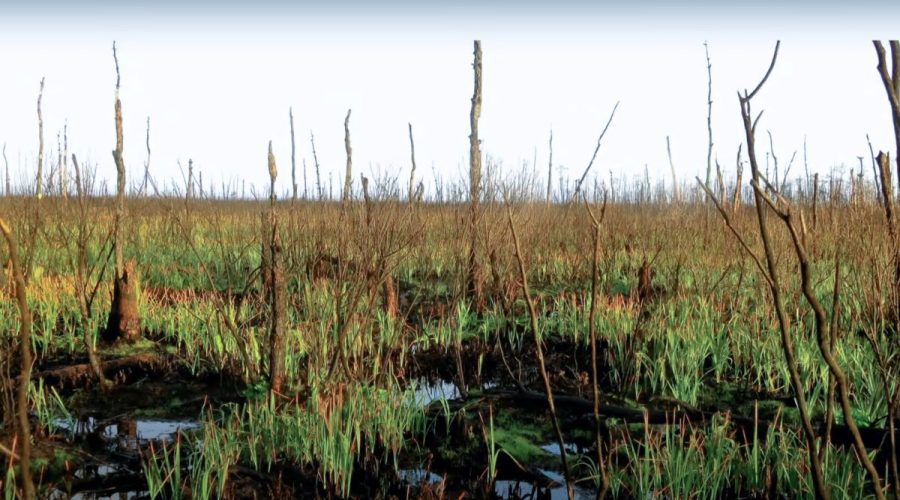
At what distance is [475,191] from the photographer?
273 inches

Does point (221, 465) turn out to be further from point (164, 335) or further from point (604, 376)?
point (164, 335)

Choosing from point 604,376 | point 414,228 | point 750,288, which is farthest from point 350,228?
point 750,288

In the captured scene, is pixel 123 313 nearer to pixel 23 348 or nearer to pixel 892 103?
pixel 23 348

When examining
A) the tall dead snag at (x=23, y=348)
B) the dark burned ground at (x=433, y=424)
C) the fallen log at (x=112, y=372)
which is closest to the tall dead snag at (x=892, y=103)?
the dark burned ground at (x=433, y=424)

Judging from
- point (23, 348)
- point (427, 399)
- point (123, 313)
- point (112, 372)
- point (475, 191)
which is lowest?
point (427, 399)

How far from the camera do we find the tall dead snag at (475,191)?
6793 millimetres

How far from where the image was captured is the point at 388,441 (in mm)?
3812

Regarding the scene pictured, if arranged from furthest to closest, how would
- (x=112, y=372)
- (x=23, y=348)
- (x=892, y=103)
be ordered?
(x=112, y=372) < (x=892, y=103) < (x=23, y=348)

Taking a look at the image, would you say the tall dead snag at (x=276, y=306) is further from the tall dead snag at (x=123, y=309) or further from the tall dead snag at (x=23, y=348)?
the tall dead snag at (x=23, y=348)

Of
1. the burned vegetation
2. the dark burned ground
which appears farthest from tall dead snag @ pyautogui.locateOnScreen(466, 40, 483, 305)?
the dark burned ground

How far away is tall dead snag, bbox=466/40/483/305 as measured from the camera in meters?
6.79

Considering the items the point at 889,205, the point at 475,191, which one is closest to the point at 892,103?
the point at 889,205

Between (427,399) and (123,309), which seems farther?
(123,309)

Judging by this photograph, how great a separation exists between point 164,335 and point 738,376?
4.43 metres
